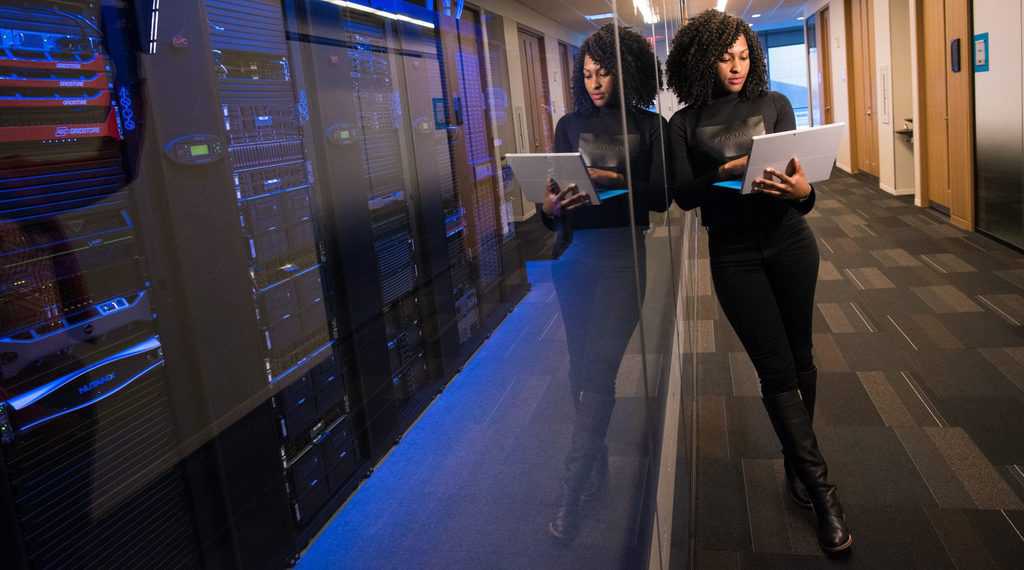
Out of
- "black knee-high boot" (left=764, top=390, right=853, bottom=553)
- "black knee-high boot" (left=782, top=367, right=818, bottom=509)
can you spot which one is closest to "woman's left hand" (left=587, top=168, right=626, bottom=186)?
"black knee-high boot" (left=764, top=390, right=853, bottom=553)

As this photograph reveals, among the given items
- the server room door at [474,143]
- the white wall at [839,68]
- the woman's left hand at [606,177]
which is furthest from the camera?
the white wall at [839,68]

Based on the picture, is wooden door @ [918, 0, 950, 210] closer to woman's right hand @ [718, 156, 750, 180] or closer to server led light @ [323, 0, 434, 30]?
woman's right hand @ [718, 156, 750, 180]

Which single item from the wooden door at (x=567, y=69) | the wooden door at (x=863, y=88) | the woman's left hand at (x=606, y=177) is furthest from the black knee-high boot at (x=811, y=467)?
the wooden door at (x=863, y=88)

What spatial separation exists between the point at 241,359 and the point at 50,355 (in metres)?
0.07

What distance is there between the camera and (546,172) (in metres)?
0.69

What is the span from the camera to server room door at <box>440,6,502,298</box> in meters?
0.49

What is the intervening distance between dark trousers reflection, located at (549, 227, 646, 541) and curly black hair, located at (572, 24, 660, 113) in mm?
171

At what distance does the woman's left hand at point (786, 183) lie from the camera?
1705mm

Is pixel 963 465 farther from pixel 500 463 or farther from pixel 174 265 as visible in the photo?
pixel 174 265

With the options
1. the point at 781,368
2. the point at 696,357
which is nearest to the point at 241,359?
the point at 781,368

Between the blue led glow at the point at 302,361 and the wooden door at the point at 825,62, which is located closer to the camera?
the blue led glow at the point at 302,361

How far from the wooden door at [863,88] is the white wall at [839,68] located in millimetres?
135

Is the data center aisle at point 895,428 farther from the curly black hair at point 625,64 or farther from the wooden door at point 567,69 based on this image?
the wooden door at point 567,69

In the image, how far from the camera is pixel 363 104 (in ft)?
1.35
